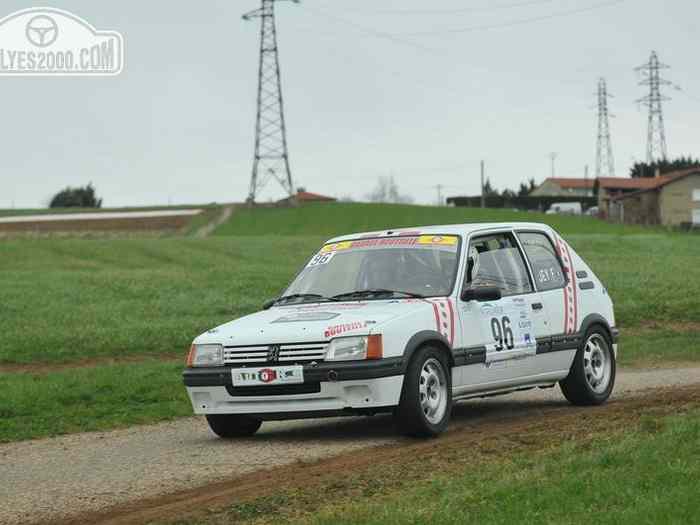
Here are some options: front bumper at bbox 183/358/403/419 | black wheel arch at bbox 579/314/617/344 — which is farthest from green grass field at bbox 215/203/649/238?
front bumper at bbox 183/358/403/419

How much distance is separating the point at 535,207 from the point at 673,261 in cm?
10082

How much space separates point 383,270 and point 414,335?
1.33m

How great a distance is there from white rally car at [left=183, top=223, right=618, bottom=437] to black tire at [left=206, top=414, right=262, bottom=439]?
0.05ft

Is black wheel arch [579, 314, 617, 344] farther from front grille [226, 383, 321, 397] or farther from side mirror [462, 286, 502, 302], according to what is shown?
front grille [226, 383, 321, 397]

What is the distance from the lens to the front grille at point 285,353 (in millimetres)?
10555

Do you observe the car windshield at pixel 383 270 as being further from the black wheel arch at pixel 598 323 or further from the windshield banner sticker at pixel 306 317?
the black wheel arch at pixel 598 323

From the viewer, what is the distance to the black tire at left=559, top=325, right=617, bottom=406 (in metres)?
12.9

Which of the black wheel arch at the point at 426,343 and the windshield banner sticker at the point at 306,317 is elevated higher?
the windshield banner sticker at the point at 306,317

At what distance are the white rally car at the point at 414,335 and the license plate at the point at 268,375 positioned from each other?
0.01 metres

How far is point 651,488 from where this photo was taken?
7.36 metres

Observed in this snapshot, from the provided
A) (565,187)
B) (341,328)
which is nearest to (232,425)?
(341,328)

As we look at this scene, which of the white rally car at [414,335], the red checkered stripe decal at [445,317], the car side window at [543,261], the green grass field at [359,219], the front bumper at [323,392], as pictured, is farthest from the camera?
the green grass field at [359,219]

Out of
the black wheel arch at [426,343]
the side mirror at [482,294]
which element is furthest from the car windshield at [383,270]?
the black wheel arch at [426,343]

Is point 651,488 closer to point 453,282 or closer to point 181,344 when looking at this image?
point 453,282
